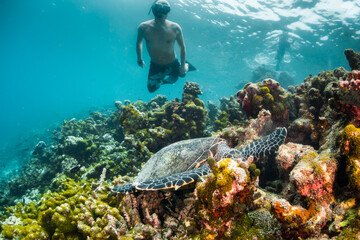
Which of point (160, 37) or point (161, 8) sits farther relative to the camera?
point (160, 37)

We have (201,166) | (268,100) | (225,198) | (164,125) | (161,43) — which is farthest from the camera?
(161,43)

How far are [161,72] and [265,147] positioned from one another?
6.68 meters

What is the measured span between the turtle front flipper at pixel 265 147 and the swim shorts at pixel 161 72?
20.7 feet

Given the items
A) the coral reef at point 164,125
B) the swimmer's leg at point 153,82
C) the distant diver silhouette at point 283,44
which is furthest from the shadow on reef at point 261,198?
the distant diver silhouette at point 283,44

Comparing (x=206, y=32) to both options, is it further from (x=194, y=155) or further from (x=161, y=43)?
(x=194, y=155)

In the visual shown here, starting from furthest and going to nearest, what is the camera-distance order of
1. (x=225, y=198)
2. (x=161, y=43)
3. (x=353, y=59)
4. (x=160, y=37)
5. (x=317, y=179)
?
(x=161, y=43)
(x=160, y=37)
(x=353, y=59)
(x=317, y=179)
(x=225, y=198)

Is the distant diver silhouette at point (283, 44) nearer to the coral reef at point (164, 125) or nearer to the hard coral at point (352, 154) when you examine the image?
the coral reef at point (164, 125)

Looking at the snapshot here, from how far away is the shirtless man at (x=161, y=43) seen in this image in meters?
6.91

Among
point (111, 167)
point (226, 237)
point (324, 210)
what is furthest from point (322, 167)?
point (111, 167)

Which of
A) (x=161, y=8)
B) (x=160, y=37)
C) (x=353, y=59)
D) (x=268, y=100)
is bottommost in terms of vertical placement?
(x=268, y=100)

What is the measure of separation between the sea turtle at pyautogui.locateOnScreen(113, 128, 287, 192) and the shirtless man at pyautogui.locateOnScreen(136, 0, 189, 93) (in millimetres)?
5487

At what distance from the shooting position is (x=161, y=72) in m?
8.46

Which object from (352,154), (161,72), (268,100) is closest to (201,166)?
(352,154)

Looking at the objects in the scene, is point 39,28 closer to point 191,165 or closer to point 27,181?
point 27,181
